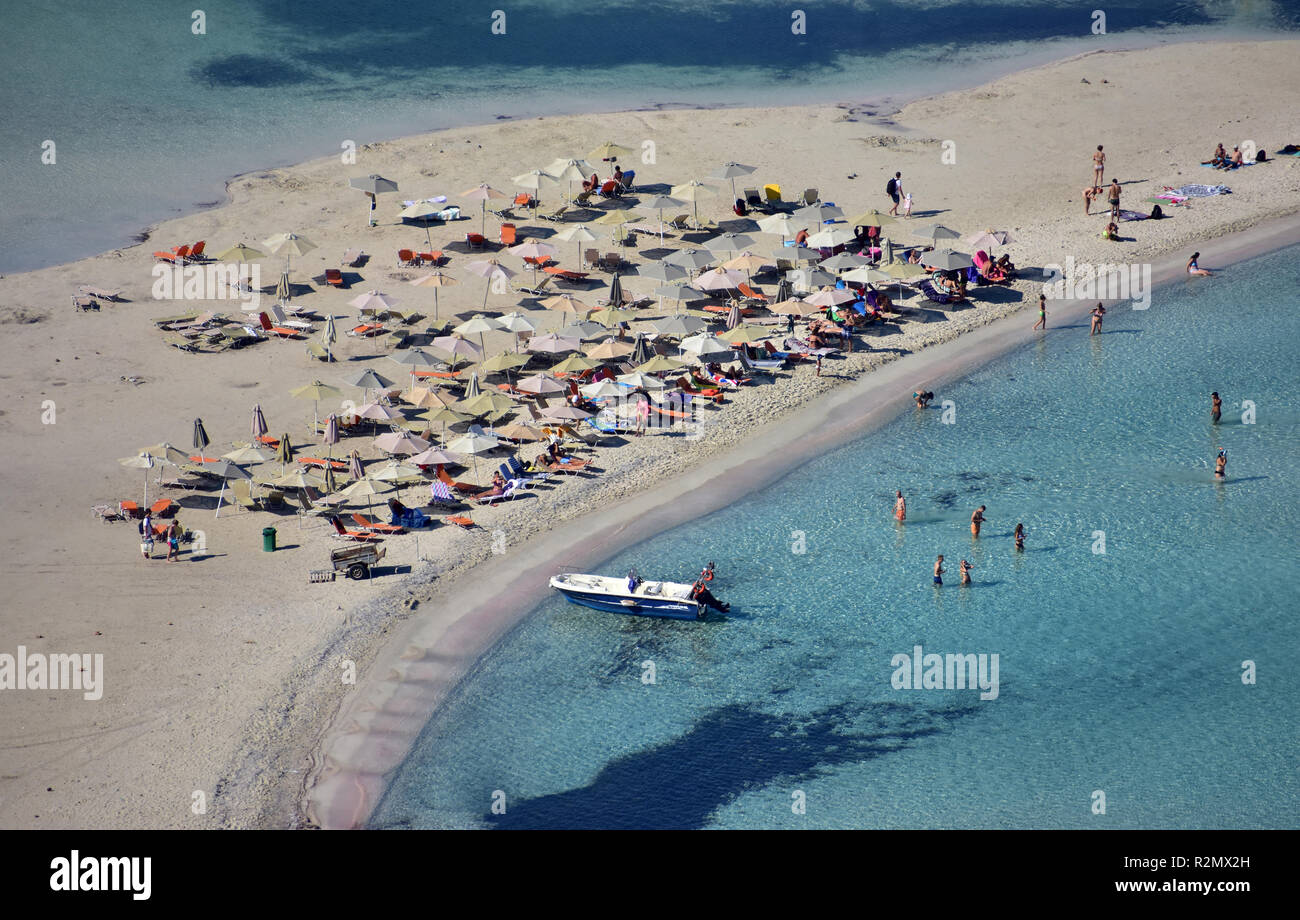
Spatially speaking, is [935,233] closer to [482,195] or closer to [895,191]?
[895,191]

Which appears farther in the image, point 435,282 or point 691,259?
point 691,259

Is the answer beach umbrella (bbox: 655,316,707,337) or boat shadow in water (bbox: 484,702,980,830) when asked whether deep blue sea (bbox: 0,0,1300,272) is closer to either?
beach umbrella (bbox: 655,316,707,337)

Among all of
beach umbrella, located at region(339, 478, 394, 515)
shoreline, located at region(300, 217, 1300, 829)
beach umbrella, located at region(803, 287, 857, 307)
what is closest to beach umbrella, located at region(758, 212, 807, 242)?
beach umbrella, located at region(803, 287, 857, 307)

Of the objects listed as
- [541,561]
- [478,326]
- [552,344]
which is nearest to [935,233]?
[552,344]

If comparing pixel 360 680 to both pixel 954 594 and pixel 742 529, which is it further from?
pixel 954 594

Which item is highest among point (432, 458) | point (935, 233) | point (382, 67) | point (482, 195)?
point (382, 67)

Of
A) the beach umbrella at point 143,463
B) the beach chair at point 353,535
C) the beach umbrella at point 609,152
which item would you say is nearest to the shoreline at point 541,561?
the beach chair at point 353,535
